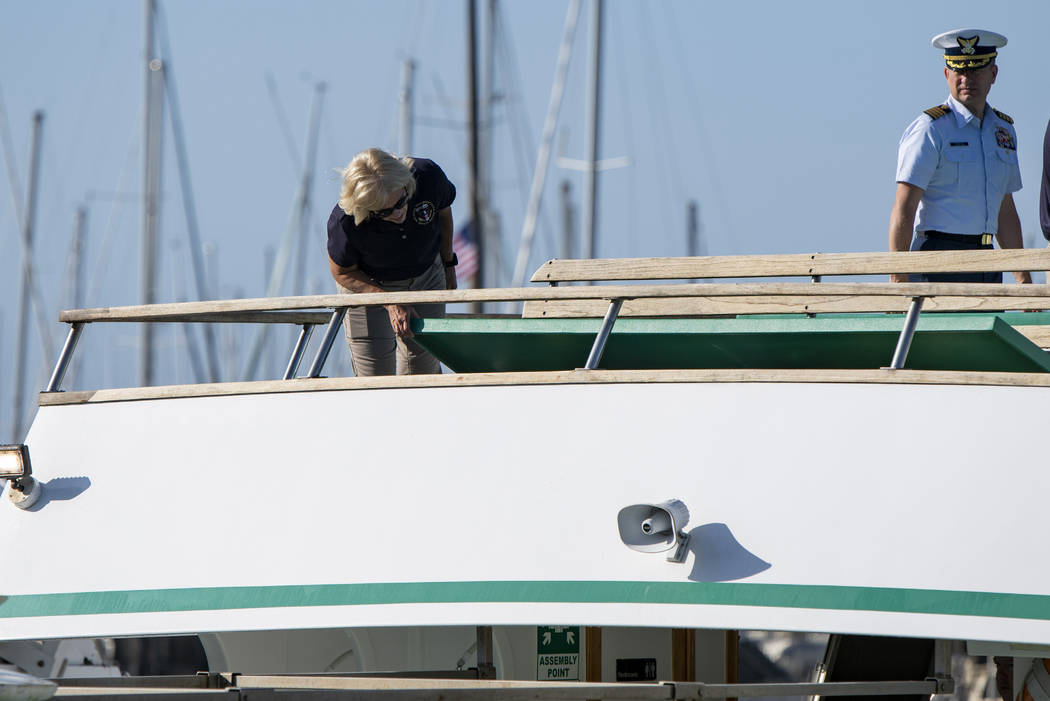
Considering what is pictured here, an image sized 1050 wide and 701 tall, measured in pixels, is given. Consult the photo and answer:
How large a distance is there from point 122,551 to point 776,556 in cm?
210

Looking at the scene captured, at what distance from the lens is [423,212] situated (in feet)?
19.2

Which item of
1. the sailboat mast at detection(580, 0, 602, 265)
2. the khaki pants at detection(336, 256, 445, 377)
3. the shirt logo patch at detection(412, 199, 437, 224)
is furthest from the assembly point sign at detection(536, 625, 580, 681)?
the sailboat mast at detection(580, 0, 602, 265)

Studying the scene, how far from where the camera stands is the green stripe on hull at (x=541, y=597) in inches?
154

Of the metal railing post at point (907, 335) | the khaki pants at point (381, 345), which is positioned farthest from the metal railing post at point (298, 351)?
the metal railing post at point (907, 335)

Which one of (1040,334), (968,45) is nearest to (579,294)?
(1040,334)

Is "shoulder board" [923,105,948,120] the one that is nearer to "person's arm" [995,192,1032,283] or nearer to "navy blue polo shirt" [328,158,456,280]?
"person's arm" [995,192,1032,283]

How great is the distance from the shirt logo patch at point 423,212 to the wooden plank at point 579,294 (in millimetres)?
1063

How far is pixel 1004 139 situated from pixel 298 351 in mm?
3230

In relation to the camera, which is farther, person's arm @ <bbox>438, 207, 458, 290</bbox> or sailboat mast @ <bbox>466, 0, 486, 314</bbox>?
sailboat mast @ <bbox>466, 0, 486, 314</bbox>

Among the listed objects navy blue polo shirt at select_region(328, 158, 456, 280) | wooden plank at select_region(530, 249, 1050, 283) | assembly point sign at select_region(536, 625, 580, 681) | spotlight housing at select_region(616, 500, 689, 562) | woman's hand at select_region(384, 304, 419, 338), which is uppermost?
navy blue polo shirt at select_region(328, 158, 456, 280)

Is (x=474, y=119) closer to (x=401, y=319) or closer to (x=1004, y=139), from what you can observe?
(x=1004, y=139)

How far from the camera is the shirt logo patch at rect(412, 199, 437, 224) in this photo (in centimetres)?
581

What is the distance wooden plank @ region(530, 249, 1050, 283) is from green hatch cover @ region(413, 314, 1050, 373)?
561mm

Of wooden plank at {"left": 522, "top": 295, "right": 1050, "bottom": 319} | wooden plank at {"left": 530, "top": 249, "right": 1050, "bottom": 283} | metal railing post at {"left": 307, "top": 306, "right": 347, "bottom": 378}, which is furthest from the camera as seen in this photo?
wooden plank at {"left": 530, "top": 249, "right": 1050, "bottom": 283}
